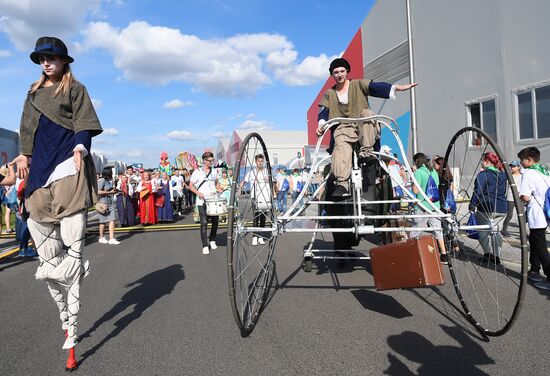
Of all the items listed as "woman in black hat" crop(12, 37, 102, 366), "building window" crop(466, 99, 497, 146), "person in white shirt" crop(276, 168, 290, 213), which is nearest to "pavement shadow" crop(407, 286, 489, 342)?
"woman in black hat" crop(12, 37, 102, 366)

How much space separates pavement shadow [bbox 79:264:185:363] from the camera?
403 cm

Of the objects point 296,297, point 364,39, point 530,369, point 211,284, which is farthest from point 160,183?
point 364,39

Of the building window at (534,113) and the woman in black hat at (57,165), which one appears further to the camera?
the building window at (534,113)

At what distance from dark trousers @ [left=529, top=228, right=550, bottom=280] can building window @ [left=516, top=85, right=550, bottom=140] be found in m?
7.77

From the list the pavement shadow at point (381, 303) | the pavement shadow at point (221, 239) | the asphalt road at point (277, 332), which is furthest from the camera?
the pavement shadow at point (221, 239)

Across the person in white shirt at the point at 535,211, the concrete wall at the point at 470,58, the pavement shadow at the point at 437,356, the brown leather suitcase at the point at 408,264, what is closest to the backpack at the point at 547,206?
the person in white shirt at the point at 535,211

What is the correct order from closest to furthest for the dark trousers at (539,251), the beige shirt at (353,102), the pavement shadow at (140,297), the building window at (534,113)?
1. the pavement shadow at (140,297)
2. the beige shirt at (353,102)
3. the dark trousers at (539,251)
4. the building window at (534,113)

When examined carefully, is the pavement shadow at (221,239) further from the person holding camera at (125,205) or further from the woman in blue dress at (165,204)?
the person holding camera at (125,205)

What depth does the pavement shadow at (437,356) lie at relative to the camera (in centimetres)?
303

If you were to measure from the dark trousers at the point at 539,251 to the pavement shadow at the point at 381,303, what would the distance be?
2.10m

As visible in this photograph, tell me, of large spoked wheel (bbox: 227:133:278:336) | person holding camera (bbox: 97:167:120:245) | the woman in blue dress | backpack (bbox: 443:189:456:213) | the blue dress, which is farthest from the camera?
the blue dress

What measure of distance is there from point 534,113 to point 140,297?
11.8 metres

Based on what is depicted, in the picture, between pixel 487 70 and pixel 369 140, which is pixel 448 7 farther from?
pixel 369 140

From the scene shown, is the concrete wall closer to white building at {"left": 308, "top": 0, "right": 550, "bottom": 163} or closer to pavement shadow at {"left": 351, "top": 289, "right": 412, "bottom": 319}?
white building at {"left": 308, "top": 0, "right": 550, "bottom": 163}
